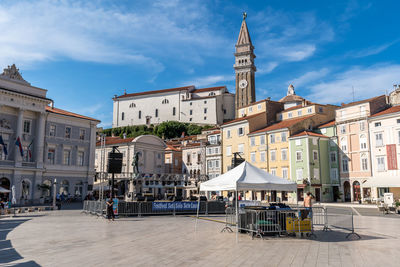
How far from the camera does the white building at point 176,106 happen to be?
118 metres

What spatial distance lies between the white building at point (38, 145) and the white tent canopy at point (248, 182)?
30.4 metres

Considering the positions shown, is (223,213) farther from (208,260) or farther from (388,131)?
(388,131)

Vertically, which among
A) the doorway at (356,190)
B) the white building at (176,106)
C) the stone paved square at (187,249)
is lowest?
the stone paved square at (187,249)

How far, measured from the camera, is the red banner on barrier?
41.4 m

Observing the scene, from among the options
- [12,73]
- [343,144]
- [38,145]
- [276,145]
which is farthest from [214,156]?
[12,73]

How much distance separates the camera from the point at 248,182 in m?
13.3

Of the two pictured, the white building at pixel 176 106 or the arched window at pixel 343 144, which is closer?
the arched window at pixel 343 144

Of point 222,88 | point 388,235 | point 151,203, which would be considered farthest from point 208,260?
point 222,88

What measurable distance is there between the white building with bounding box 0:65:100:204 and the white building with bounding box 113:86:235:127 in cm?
7194

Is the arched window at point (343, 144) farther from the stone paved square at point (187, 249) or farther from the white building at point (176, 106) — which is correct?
the white building at point (176, 106)

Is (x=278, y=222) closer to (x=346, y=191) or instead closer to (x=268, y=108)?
(x=346, y=191)

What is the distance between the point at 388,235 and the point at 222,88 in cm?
10780

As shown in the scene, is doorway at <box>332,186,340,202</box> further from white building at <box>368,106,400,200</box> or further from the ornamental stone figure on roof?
the ornamental stone figure on roof

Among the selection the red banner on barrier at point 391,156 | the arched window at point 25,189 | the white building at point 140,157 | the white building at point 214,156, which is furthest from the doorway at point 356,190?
the arched window at point 25,189
